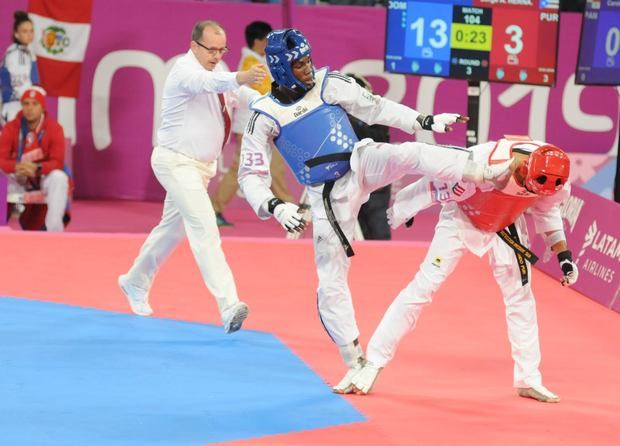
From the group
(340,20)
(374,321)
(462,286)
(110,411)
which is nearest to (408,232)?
(340,20)

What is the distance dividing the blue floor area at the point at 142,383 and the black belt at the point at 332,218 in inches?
32.3

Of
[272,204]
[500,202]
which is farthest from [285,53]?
[500,202]

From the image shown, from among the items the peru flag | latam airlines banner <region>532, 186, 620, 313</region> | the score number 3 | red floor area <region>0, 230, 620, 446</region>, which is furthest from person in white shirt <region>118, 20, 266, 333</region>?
the peru flag

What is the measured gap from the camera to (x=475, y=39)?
11.0 m

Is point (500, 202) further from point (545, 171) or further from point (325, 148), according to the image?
point (325, 148)

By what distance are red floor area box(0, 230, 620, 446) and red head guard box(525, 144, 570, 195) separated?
3.97 ft

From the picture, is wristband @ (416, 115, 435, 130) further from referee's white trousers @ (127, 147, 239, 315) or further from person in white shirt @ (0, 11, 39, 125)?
person in white shirt @ (0, 11, 39, 125)

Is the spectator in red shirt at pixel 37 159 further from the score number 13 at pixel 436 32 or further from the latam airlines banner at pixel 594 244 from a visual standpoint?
the latam airlines banner at pixel 594 244

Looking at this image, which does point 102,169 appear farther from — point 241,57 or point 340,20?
point 340,20

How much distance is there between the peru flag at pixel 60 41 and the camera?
13.4m

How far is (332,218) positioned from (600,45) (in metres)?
4.41

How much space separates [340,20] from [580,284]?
15.4ft

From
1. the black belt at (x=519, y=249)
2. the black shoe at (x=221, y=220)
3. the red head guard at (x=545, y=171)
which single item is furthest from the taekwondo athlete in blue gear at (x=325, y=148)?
the black shoe at (x=221, y=220)

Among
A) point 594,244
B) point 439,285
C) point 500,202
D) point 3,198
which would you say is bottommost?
point 3,198
